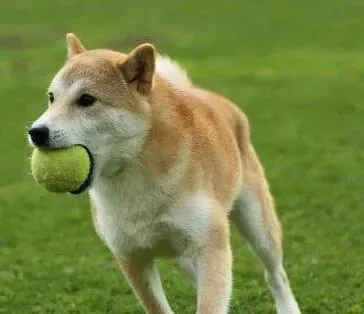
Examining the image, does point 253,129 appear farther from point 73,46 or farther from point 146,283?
point 73,46

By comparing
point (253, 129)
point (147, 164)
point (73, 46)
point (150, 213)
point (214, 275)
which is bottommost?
point (253, 129)

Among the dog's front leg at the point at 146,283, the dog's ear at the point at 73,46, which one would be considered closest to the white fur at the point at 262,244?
the dog's front leg at the point at 146,283

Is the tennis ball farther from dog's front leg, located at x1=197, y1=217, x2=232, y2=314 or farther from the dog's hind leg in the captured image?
the dog's hind leg

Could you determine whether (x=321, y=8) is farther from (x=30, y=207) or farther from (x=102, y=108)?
(x=102, y=108)

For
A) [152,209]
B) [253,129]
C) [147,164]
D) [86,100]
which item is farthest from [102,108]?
[253,129]

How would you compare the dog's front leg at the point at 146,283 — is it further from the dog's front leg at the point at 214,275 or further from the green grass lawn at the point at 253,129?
the green grass lawn at the point at 253,129

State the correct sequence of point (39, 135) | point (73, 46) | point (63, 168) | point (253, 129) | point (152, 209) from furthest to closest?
point (253, 129)
point (73, 46)
point (152, 209)
point (63, 168)
point (39, 135)

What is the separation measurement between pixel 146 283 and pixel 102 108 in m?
1.24

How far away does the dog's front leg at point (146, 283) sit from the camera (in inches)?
222

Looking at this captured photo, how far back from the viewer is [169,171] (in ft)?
17.2

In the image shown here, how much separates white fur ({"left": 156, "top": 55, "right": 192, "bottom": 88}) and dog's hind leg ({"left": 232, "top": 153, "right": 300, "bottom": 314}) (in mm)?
737

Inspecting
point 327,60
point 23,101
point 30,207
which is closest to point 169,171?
point 30,207

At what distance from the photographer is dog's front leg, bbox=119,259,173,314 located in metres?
5.64

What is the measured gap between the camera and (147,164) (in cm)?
518
